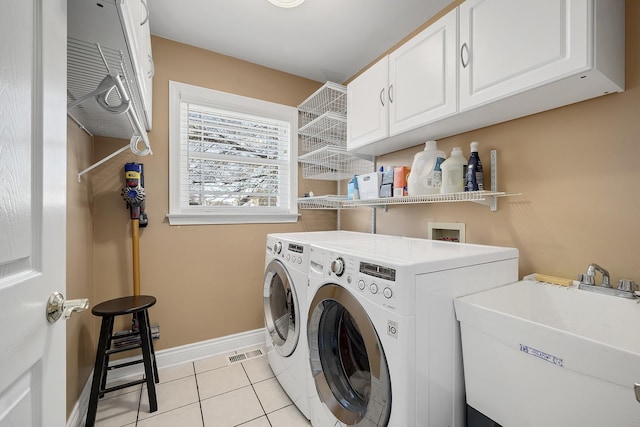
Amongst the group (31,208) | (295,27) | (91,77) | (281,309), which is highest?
(295,27)

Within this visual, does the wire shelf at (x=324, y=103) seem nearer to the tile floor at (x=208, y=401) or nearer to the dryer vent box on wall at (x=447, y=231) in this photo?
the dryer vent box on wall at (x=447, y=231)

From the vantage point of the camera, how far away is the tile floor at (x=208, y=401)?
1548 millimetres

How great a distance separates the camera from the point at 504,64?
45.7 inches

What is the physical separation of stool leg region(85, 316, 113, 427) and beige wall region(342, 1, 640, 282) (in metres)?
2.21

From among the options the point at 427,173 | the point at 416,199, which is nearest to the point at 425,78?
the point at 427,173

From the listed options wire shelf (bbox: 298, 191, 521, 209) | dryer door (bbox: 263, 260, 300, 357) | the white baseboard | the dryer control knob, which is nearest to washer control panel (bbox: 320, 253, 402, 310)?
the dryer control knob

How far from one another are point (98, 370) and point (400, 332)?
1.62 meters

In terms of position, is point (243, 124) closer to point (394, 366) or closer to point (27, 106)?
point (27, 106)

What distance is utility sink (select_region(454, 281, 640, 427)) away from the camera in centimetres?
69

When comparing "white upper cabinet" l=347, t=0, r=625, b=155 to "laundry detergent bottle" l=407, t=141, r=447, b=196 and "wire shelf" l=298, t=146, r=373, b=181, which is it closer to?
"laundry detergent bottle" l=407, t=141, r=447, b=196

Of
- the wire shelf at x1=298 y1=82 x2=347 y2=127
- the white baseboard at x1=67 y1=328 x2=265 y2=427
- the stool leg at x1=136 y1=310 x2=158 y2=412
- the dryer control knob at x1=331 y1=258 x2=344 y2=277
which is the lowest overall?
the white baseboard at x1=67 y1=328 x2=265 y2=427

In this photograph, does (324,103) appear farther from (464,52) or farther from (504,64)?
(504,64)

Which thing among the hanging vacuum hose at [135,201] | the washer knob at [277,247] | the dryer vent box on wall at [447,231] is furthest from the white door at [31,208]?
the dryer vent box on wall at [447,231]

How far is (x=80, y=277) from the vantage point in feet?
5.32
